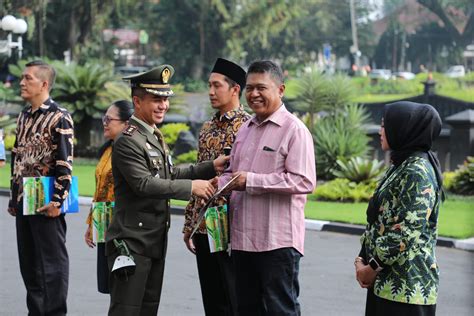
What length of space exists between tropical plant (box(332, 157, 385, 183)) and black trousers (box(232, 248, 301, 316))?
10.6m

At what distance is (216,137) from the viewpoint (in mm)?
6270

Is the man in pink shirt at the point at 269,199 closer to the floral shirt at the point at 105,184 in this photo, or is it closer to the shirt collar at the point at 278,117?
the shirt collar at the point at 278,117

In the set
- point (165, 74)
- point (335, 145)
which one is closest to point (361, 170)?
point (335, 145)

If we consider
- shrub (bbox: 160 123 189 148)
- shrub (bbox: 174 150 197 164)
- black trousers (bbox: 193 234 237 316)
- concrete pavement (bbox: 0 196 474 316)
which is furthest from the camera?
shrub (bbox: 160 123 189 148)

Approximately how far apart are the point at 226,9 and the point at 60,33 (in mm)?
12823

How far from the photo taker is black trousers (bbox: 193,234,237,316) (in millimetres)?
6066

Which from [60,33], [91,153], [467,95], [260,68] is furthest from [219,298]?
[60,33]

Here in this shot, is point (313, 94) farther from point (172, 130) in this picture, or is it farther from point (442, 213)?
point (442, 213)

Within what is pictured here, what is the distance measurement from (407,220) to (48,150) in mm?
3065

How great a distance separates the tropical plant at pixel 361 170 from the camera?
15.9 meters

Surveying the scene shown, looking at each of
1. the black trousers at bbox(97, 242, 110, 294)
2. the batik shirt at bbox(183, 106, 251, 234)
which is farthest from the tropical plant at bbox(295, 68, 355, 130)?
the batik shirt at bbox(183, 106, 251, 234)

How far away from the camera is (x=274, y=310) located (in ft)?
17.5

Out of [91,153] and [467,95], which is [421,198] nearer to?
[91,153]

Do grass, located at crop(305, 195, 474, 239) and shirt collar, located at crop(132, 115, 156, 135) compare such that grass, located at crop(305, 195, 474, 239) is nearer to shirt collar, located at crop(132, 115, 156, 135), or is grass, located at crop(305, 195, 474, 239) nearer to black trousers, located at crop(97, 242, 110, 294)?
black trousers, located at crop(97, 242, 110, 294)
